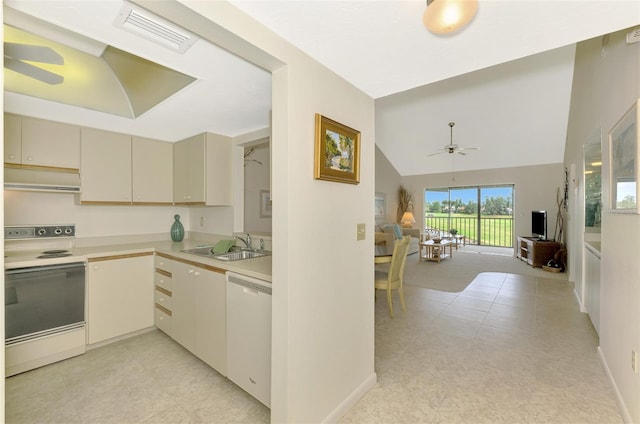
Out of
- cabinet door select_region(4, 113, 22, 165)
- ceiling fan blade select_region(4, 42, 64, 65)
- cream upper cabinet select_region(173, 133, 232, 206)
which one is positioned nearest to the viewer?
ceiling fan blade select_region(4, 42, 64, 65)

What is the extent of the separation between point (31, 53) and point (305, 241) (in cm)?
165

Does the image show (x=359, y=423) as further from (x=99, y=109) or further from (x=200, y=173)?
(x=99, y=109)

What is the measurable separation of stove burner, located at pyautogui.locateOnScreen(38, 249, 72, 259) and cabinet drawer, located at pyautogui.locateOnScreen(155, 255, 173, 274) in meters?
0.68

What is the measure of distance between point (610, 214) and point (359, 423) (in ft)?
7.60

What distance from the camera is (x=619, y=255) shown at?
73.0 inches

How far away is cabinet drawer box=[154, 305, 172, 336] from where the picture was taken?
2.63 m

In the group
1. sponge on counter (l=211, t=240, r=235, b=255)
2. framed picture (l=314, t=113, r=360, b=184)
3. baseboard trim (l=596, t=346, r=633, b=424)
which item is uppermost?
framed picture (l=314, t=113, r=360, b=184)

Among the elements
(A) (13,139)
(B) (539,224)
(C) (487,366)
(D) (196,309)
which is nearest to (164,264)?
(D) (196,309)

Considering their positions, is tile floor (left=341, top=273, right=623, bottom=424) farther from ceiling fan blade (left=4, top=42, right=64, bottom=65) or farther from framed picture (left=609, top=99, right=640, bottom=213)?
ceiling fan blade (left=4, top=42, right=64, bottom=65)

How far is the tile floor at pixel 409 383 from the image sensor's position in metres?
1.75

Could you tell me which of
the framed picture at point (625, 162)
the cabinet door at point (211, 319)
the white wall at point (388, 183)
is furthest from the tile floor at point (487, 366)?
the white wall at point (388, 183)

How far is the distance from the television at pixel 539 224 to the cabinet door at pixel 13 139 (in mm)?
8589

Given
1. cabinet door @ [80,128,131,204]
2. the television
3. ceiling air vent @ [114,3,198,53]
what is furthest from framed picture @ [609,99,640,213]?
the television

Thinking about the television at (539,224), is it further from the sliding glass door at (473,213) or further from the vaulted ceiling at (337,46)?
the vaulted ceiling at (337,46)
